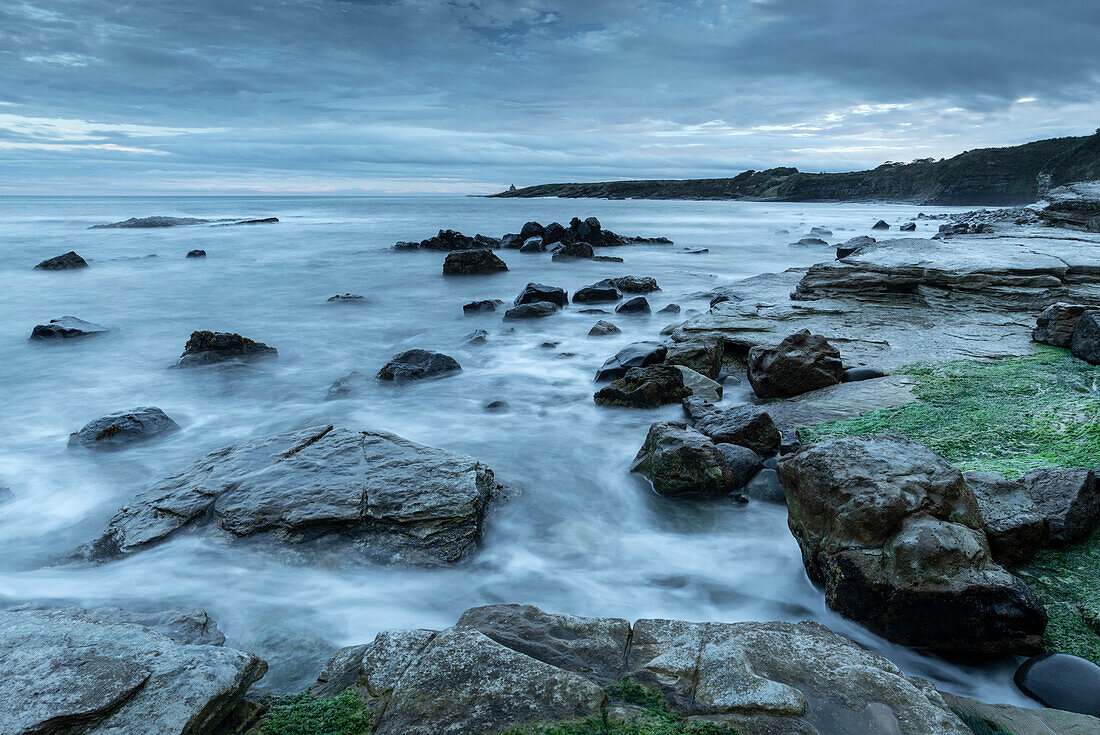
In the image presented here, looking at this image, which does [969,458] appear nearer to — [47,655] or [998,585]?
[998,585]

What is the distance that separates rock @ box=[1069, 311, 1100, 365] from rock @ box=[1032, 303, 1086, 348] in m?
0.28

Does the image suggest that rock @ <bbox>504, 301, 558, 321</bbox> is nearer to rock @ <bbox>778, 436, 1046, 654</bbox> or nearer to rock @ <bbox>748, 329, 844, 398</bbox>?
rock @ <bbox>748, 329, 844, 398</bbox>

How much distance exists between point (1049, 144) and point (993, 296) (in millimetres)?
83801

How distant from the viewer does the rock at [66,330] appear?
10016 mm

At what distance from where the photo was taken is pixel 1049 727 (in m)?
2.29

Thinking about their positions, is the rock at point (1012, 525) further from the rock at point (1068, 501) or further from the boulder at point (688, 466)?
the boulder at point (688, 466)

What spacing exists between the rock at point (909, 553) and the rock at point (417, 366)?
5486 mm

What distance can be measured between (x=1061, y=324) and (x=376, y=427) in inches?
290

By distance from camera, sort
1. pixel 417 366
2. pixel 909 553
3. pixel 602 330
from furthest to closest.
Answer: pixel 602 330 → pixel 417 366 → pixel 909 553

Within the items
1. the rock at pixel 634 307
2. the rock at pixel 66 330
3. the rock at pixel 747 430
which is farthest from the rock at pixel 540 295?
the rock at pixel 66 330

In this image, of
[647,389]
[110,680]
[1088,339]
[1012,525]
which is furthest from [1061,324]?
[110,680]

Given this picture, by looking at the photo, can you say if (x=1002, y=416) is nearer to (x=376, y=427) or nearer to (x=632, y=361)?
(x=632, y=361)

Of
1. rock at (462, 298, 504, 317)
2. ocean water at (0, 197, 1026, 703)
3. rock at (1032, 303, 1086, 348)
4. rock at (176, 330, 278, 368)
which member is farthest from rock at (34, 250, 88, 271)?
rock at (1032, 303, 1086, 348)

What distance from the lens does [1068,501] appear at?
328 centimetres
